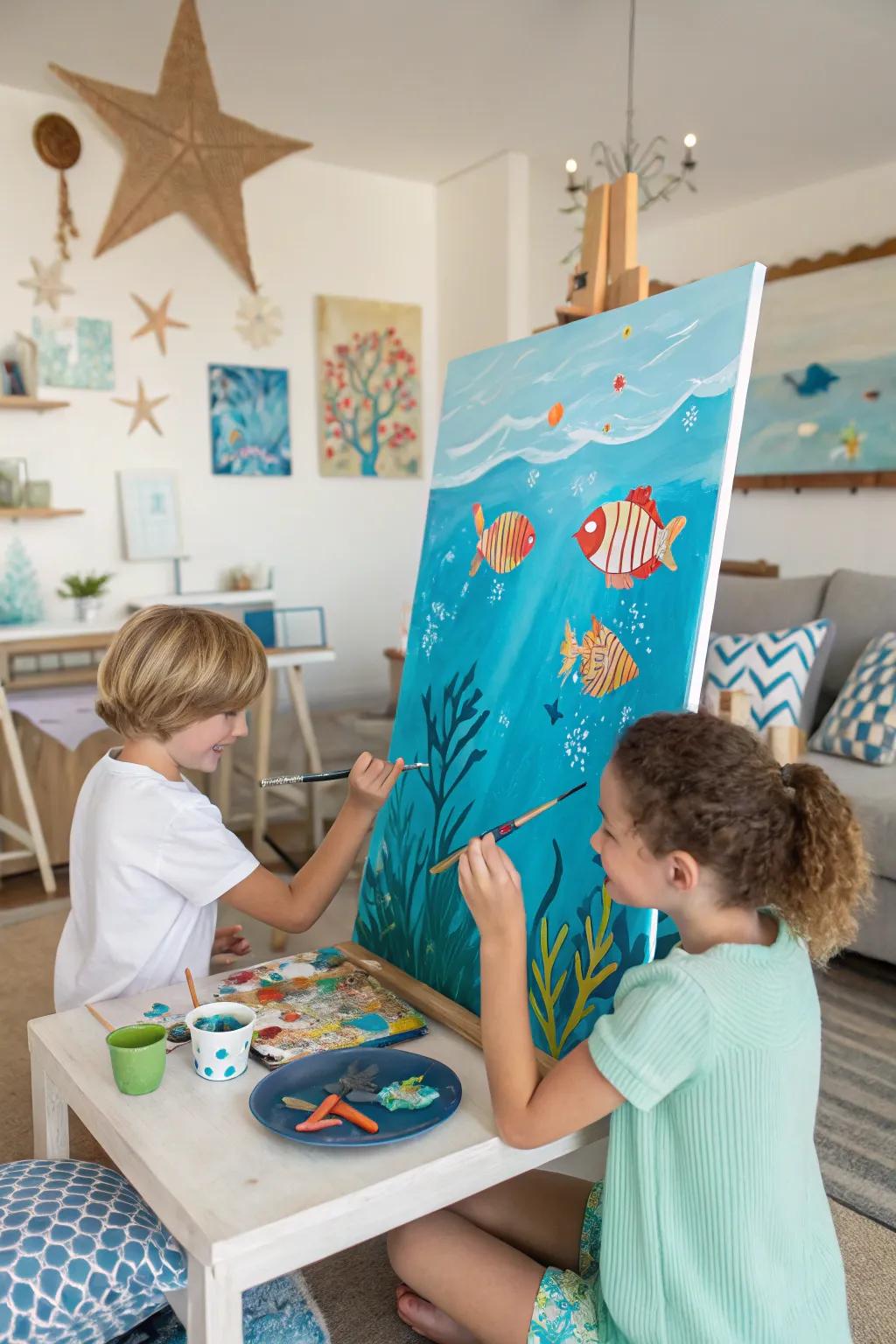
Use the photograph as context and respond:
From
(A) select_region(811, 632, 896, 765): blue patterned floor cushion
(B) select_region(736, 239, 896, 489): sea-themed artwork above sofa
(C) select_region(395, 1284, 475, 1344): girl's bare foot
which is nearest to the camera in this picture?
(C) select_region(395, 1284, 475, 1344): girl's bare foot

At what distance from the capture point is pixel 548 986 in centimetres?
123

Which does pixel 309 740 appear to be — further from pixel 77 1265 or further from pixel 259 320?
pixel 77 1265

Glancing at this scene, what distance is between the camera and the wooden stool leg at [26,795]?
120 inches

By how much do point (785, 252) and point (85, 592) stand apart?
323cm

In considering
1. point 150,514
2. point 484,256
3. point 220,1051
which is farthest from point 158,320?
point 220,1051

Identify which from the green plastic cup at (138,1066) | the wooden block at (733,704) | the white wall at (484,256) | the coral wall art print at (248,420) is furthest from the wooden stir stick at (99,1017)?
the white wall at (484,256)

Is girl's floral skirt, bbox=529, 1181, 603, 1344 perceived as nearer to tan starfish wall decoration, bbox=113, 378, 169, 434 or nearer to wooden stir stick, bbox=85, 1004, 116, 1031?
wooden stir stick, bbox=85, 1004, 116, 1031

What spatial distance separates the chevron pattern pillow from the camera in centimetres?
312

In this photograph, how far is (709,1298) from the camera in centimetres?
96

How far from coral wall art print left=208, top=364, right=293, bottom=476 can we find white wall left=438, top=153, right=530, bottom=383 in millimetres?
855

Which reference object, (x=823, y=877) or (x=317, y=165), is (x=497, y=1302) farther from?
(x=317, y=165)

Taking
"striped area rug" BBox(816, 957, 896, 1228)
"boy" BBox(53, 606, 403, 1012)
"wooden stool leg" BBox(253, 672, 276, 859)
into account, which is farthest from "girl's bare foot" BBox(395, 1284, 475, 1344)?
"wooden stool leg" BBox(253, 672, 276, 859)

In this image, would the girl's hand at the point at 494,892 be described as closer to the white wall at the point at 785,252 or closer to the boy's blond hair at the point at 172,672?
the boy's blond hair at the point at 172,672

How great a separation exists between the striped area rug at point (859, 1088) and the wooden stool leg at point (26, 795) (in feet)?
7.22
